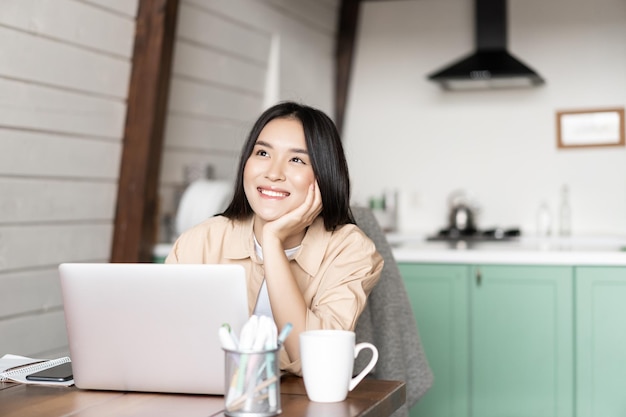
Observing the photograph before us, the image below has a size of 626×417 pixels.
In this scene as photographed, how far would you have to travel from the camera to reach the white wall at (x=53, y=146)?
2.70 metres

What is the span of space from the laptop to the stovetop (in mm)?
3397

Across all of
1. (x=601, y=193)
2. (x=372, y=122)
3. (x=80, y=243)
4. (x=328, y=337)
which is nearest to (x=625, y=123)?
(x=601, y=193)

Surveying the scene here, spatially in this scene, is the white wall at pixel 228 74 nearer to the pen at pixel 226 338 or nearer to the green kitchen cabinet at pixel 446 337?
the green kitchen cabinet at pixel 446 337

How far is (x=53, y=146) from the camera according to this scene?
288 cm

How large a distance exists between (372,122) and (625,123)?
1492 mm

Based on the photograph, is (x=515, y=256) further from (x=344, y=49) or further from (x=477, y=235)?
(x=344, y=49)

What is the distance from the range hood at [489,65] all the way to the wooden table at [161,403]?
10.9ft

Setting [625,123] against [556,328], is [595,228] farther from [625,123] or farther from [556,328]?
[556,328]

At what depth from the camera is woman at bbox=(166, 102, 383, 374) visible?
1.79 metres

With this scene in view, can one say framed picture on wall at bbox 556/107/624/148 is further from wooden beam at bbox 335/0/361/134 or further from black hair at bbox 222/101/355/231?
black hair at bbox 222/101/355/231

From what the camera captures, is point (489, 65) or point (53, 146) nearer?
point (53, 146)

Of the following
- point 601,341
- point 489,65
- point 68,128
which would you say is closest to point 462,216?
point 489,65

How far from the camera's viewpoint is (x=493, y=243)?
4434mm

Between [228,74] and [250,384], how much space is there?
2.97 metres
